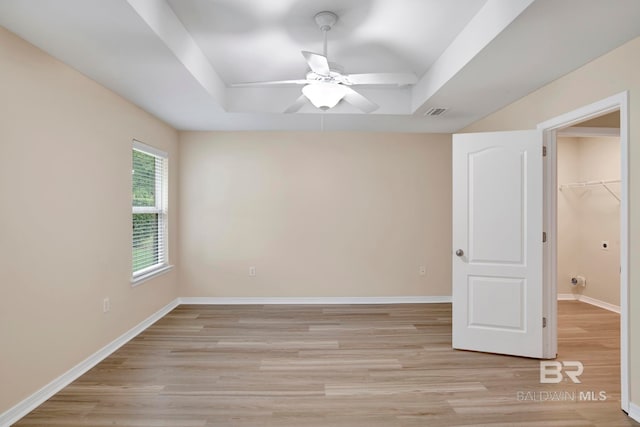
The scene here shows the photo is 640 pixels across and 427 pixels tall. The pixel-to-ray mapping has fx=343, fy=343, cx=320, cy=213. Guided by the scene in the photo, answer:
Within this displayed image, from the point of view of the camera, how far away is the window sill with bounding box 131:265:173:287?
359 centimetres

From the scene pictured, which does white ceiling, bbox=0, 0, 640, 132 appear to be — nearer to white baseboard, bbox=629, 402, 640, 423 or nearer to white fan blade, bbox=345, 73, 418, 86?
white fan blade, bbox=345, 73, 418, 86

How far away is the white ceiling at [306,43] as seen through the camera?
1962 mm

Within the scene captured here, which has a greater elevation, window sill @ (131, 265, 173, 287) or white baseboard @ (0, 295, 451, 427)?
window sill @ (131, 265, 173, 287)

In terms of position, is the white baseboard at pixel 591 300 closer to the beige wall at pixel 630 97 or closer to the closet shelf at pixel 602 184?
the closet shelf at pixel 602 184

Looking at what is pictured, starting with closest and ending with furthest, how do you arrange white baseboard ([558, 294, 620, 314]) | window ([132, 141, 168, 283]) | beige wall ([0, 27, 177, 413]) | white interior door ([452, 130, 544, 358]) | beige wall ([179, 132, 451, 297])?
beige wall ([0, 27, 177, 413]), white interior door ([452, 130, 544, 358]), window ([132, 141, 168, 283]), white baseboard ([558, 294, 620, 314]), beige wall ([179, 132, 451, 297])

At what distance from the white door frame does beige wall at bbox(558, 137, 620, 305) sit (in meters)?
2.28

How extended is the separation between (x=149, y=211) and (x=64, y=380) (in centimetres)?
196

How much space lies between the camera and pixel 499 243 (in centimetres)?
307

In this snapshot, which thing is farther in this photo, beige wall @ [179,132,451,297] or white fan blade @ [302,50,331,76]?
beige wall @ [179,132,451,297]

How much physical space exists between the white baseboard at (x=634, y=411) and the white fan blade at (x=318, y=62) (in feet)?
9.64

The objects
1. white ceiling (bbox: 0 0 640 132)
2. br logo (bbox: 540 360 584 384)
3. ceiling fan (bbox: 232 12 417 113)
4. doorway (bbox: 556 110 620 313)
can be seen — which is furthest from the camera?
doorway (bbox: 556 110 620 313)

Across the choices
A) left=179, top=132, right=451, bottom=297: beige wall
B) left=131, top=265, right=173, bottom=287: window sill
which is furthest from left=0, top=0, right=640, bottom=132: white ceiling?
left=131, top=265, right=173, bottom=287: window sill

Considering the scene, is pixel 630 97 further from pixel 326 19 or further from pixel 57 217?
pixel 57 217

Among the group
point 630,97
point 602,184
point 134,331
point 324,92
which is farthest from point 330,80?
point 602,184
